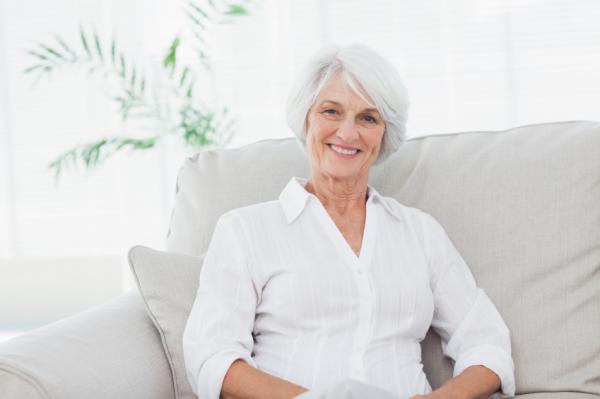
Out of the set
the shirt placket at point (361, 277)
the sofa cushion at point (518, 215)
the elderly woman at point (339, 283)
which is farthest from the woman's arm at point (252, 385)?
the sofa cushion at point (518, 215)

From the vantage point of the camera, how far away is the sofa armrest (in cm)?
136

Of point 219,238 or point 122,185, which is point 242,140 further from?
point 219,238

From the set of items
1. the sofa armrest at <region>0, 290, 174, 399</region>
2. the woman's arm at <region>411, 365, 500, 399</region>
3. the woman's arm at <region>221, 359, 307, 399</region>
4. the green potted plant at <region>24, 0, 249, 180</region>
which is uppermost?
the green potted plant at <region>24, 0, 249, 180</region>

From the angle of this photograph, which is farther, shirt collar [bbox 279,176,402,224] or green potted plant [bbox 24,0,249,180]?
green potted plant [bbox 24,0,249,180]

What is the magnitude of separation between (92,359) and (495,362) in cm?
76

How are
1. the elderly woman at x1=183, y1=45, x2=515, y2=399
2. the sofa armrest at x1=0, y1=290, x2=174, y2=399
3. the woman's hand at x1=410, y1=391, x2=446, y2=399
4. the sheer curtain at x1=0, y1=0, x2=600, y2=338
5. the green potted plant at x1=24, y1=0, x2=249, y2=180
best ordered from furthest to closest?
the green potted plant at x1=24, y1=0, x2=249, y2=180 < the sheer curtain at x1=0, y1=0, x2=600, y2=338 < the elderly woman at x1=183, y1=45, x2=515, y2=399 < the woman's hand at x1=410, y1=391, x2=446, y2=399 < the sofa armrest at x1=0, y1=290, x2=174, y2=399

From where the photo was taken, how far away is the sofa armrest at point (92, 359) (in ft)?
4.48

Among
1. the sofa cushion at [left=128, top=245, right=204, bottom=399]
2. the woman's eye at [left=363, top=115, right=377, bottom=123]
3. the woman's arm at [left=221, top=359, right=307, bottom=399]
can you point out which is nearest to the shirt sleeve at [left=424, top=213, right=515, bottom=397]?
the woman's eye at [left=363, top=115, right=377, bottom=123]

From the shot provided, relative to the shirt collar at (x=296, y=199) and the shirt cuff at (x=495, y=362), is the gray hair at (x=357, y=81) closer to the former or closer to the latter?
the shirt collar at (x=296, y=199)

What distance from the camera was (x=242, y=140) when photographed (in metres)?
3.70

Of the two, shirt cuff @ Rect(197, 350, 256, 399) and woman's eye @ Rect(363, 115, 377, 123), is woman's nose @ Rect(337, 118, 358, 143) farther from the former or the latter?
shirt cuff @ Rect(197, 350, 256, 399)

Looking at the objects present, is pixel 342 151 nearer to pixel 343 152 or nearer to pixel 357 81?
pixel 343 152

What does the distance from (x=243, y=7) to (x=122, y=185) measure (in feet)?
3.54

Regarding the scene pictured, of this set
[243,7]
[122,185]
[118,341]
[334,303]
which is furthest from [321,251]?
[122,185]
